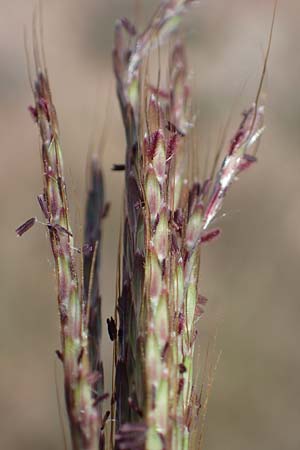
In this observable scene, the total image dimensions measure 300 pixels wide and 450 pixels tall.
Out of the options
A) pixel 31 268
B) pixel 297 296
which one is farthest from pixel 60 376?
pixel 297 296

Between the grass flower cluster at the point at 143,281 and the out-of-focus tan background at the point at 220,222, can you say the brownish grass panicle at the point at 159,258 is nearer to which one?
the grass flower cluster at the point at 143,281

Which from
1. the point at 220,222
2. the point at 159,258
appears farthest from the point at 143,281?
the point at 220,222

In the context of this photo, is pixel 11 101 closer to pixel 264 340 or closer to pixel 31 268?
pixel 31 268

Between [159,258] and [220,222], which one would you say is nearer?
[159,258]

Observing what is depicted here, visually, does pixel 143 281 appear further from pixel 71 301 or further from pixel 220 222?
pixel 220 222

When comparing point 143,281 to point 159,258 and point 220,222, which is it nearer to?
point 159,258

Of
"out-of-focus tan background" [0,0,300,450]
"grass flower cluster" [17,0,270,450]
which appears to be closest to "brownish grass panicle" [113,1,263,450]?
"grass flower cluster" [17,0,270,450]

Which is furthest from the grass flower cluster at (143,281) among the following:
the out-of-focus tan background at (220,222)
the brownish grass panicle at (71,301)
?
the out-of-focus tan background at (220,222)

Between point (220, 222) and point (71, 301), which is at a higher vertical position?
point (220, 222)
